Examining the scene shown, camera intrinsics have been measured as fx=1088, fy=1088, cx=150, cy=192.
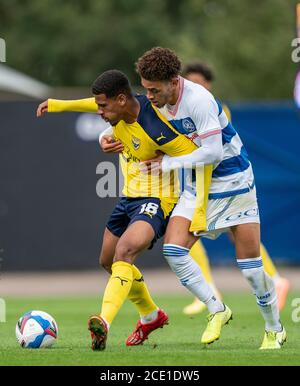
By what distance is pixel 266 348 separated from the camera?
851 cm

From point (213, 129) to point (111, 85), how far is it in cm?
A: 86

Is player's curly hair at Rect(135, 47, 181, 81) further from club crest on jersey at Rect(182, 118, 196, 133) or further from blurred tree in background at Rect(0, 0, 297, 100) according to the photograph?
blurred tree in background at Rect(0, 0, 297, 100)

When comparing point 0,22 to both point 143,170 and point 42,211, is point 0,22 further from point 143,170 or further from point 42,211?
point 143,170

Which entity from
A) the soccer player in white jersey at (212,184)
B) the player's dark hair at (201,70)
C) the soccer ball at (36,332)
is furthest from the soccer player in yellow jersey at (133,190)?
the player's dark hair at (201,70)

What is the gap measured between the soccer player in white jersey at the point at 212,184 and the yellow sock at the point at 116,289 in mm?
415

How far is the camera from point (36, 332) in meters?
8.49

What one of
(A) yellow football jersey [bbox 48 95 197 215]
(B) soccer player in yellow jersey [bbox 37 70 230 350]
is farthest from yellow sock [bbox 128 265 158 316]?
(A) yellow football jersey [bbox 48 95 197 215]

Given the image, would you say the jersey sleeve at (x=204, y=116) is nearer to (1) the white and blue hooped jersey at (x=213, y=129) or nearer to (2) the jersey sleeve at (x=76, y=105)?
(1) the white and blue hooped jersey at (x=213, y=129)

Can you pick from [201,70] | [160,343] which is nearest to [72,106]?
[160,343]

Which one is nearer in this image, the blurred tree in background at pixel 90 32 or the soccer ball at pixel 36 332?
the soccer ball at pixel 36 332

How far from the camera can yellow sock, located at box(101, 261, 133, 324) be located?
807 cm

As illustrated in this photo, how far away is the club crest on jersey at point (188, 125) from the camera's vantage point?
335 inches
